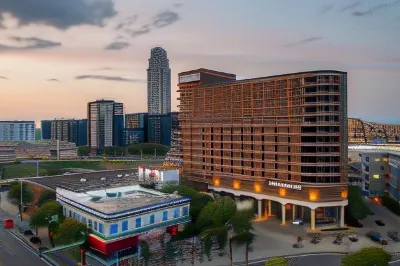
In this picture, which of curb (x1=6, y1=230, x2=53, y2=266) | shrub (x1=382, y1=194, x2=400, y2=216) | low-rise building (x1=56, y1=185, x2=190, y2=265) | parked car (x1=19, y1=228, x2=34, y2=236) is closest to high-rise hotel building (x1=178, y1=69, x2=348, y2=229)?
shrub (x1=382, y1=194, x2=400, y2=216)

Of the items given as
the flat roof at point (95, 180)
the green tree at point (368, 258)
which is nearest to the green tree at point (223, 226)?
the green tree at point (368, 258)

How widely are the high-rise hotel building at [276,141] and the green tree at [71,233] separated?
148ft

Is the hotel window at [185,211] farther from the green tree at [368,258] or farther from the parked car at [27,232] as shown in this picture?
the parked car at [27,232]

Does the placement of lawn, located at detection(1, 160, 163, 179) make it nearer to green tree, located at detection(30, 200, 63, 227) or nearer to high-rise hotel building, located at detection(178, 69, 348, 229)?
high-rise hotel building, located at detection(178, 69, 348, 229)

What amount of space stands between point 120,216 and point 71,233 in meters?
8.45

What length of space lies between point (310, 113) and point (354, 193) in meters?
21.9

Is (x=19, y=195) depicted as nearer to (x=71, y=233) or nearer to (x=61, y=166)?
(x=71, y=233)

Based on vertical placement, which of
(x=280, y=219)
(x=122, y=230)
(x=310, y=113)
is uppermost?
(x=310, y=113)

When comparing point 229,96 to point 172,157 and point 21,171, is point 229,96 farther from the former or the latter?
point 21,171

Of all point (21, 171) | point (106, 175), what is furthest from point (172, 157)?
point (21, 171)

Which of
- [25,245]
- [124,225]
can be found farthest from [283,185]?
[25,245]

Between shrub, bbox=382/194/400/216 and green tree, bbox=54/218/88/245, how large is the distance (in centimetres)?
7361

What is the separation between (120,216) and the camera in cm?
5625

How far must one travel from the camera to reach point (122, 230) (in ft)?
Result: 186
